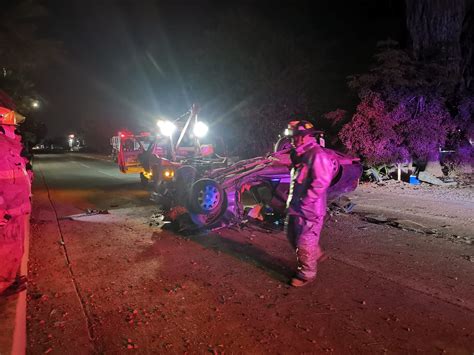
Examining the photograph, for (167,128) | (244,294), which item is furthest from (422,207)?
(167,128)

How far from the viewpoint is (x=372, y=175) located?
45.0 ft

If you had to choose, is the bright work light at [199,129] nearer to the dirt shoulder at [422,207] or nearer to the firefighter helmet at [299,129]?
the dirt shoulder at [422,207]

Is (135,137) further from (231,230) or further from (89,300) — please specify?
(89,300)

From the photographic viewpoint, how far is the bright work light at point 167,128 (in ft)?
30.9

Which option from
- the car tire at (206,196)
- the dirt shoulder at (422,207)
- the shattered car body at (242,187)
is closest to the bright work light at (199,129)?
the shattered car body at (242,187)

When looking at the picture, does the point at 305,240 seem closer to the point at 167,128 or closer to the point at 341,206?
the point at 341,206

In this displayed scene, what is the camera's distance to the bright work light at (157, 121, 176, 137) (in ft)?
30.9

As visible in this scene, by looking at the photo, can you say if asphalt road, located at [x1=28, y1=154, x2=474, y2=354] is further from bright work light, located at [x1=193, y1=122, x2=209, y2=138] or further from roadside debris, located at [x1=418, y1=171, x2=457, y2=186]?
roadside debris, located at [x1=418, y1=171, x2=457, y2=186]

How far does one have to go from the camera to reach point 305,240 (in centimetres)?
446

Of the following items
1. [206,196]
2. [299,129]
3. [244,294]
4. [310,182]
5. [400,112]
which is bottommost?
[244,294]

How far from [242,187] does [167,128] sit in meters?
3.33

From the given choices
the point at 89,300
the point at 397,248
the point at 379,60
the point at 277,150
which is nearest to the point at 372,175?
the point at 379,60

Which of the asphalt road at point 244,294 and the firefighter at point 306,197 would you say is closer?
the asphalt road at point 244,294

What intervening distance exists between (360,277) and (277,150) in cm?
338
